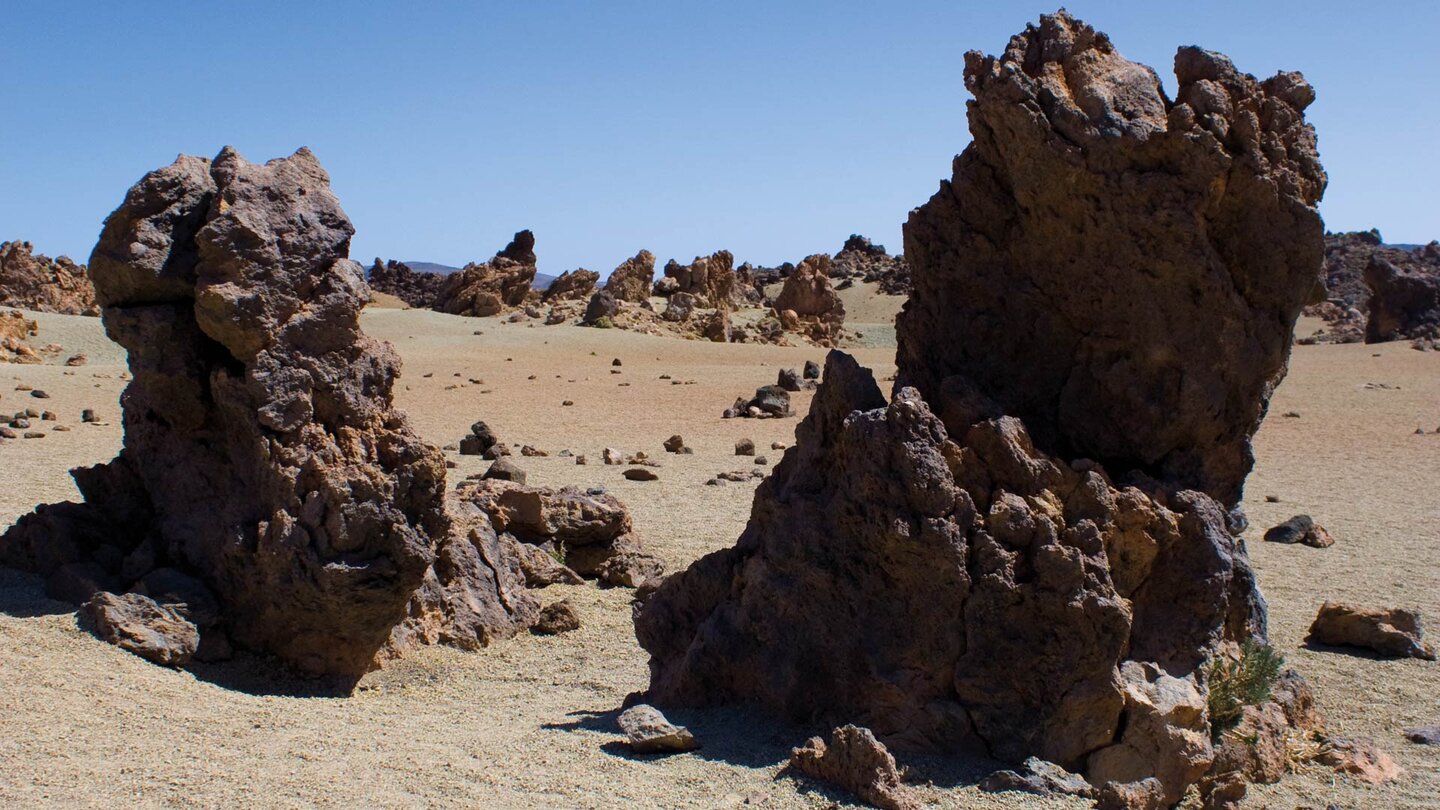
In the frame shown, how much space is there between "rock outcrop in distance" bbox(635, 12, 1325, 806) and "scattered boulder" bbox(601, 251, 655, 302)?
32481 millimetres

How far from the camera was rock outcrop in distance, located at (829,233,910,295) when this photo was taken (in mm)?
55487

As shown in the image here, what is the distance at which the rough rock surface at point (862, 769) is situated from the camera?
14.6ft

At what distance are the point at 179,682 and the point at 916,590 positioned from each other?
3.13 metres

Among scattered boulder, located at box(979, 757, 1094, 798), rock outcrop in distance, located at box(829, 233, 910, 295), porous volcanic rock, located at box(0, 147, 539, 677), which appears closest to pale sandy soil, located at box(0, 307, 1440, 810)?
scattered boulder, located at box(979, 757, 1094, 798)

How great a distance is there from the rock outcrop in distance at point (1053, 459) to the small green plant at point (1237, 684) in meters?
0.10

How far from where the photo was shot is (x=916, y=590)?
5.15m

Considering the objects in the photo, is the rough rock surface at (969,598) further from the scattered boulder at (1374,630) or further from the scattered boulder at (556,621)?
the scattered boulder at (1374,630)

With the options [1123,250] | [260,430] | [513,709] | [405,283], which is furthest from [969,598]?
[405,283]

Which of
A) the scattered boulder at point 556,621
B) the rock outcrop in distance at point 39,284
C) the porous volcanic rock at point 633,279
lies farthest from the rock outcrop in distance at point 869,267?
the scattered boulder at point 556,621

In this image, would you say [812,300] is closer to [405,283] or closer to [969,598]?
[405,283]

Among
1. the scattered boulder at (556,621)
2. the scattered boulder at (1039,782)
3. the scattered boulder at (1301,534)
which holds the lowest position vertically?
the scattered boulder at (556,621)

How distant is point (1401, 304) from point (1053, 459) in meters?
37.3

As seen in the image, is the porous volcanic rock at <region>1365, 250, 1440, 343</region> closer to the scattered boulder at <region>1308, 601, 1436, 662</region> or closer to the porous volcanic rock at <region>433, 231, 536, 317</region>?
the porous volcanic rock at <region>433, 231, 536, 317</region>

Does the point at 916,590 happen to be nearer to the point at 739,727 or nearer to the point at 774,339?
the point at 739,727
